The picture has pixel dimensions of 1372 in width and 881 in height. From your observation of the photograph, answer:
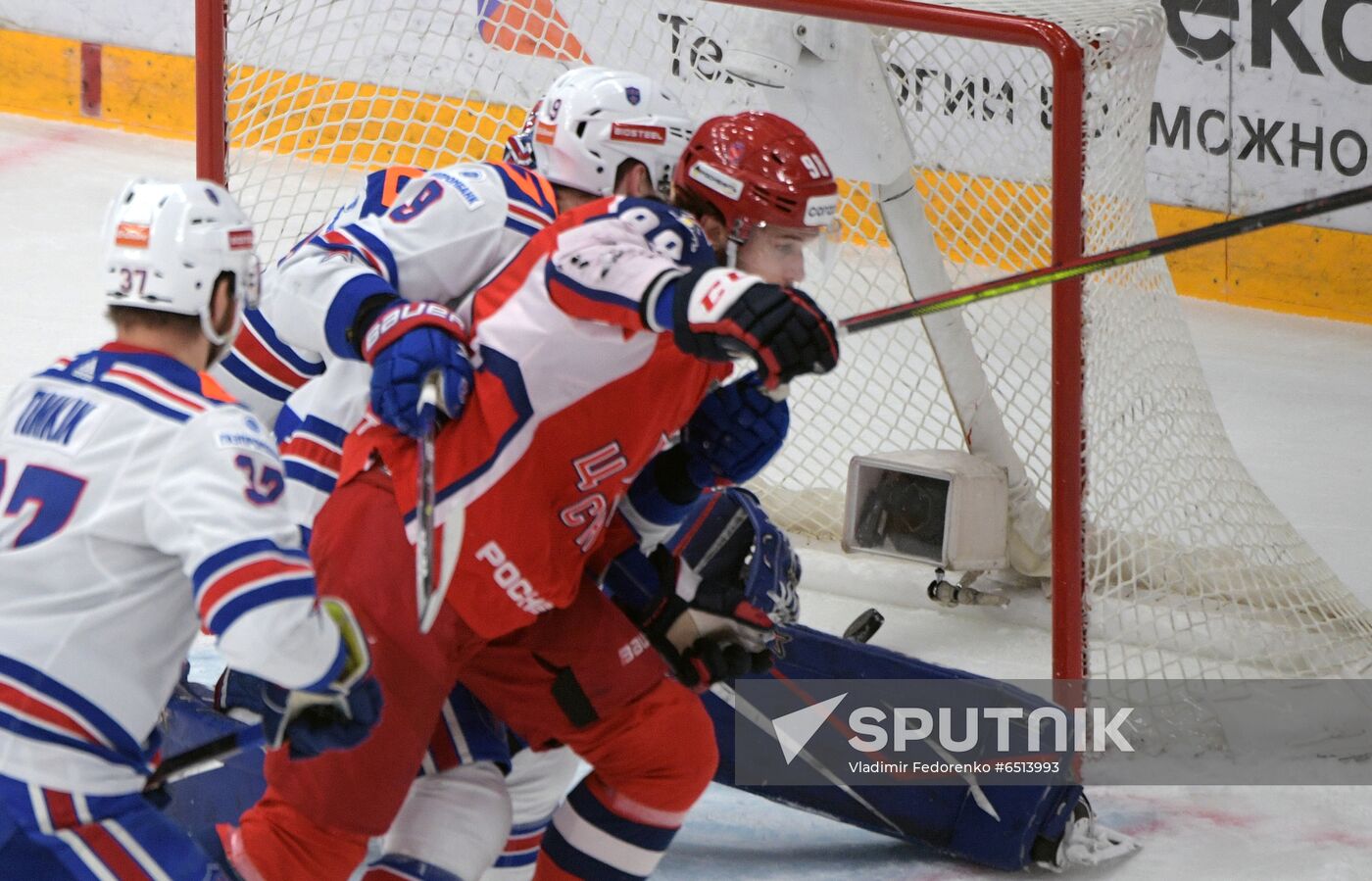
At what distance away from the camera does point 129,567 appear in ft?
6.05

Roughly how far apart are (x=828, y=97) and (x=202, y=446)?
2181mm

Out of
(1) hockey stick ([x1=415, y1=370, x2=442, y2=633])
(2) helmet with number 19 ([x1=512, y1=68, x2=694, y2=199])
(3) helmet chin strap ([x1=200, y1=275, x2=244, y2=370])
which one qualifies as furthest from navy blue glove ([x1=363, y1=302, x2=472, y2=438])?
(2) helmet with number 19 ([x1=512, y1=68, x2=694, y2=199])

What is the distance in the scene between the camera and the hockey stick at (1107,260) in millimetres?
2416

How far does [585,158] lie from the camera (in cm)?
258

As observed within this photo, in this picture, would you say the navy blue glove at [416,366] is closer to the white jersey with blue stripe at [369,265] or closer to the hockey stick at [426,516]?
the hockey stick at [426,516]

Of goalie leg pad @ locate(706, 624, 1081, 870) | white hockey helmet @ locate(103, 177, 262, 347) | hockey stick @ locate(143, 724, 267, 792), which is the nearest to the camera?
white hockey helmet @ locate(103, 177, 262, 347)

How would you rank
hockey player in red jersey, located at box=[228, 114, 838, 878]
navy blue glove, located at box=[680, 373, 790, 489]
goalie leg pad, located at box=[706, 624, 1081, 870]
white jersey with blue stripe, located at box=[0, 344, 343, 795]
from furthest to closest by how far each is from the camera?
goalie leg pad, located at box=[706, 624, 1081, 870] < navy blue glove, located at box=[680, 373, 790, 489] < hockey player in red jersey, located at box=[228, 114, 838, 878] < white jersey with blue stripe, located at box=[0, 344, 343, 795]

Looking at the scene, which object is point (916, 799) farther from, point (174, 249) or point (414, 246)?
point (174, 249)

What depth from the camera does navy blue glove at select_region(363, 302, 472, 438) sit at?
7.14ft

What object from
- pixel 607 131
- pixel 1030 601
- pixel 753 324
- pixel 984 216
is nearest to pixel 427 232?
pixel 607 131

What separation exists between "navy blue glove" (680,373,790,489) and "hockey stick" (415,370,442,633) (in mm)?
416

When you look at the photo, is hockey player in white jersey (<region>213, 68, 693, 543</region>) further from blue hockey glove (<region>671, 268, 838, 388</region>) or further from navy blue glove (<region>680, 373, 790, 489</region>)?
blue hockey glove (<region>671, 268, 838, 388</region>)

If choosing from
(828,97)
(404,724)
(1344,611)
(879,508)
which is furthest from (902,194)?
(404,724)

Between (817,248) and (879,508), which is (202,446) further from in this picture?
(879,508)
